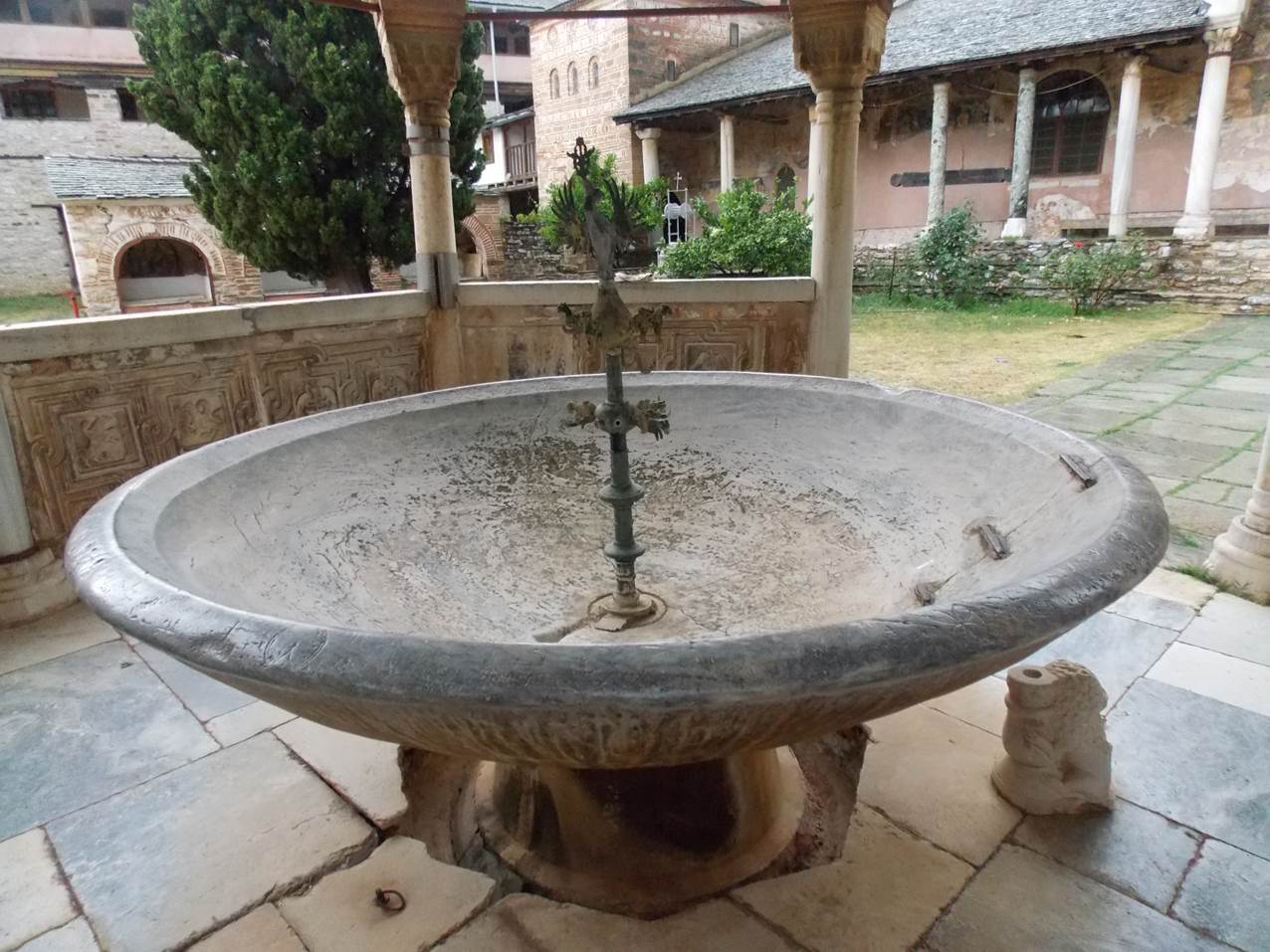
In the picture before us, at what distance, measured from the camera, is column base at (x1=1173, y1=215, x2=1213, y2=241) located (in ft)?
47.7

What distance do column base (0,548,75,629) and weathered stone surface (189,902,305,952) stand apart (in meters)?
2.41

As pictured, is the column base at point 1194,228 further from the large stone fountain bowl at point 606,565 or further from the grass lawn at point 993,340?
the large stone fountain bowl at point 606,565

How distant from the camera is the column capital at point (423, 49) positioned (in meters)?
4.35

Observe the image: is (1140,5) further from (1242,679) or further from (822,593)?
(822,593)

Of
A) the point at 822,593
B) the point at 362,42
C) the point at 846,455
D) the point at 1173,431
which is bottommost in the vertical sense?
the point at 1173,431

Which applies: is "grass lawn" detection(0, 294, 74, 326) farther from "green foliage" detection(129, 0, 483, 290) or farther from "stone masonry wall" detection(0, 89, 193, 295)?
"green foliage" detection(129, 0, 483, 290)

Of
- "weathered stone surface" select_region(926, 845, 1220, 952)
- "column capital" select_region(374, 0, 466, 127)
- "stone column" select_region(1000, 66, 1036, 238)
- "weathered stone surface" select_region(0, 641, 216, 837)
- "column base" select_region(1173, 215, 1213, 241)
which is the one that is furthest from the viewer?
"stone column" select_region(1000, 66, 1036, 238)

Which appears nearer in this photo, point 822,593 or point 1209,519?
point 822,593

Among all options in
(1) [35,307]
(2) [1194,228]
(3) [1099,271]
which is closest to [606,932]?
(3) [1099,271]

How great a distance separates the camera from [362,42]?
1045 cm

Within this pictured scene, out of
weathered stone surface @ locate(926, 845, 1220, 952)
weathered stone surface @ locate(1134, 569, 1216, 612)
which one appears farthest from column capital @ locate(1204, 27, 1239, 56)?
weathered stone surface @ locate(926, 845, 1220, 952)

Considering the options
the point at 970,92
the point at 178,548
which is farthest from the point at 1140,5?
the point at 178,548

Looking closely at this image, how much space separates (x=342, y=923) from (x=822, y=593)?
4.59 feet

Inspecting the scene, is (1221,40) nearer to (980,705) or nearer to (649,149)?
(649,149)
